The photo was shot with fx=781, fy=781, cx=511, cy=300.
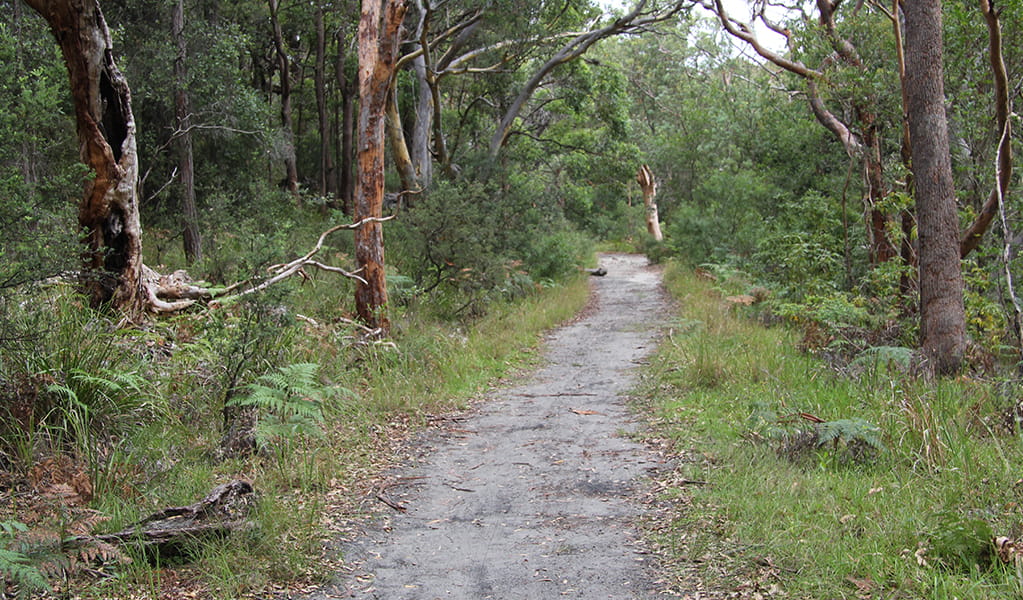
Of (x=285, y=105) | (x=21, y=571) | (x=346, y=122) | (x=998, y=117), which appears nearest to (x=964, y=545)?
(x=21, y=571)

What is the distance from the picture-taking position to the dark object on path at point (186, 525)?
418 cm

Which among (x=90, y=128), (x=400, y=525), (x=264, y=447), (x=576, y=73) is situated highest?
(x=576, y=73)

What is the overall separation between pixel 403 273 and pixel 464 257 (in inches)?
43.0

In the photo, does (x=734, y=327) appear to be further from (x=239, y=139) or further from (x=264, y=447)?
(x=239, y=139)

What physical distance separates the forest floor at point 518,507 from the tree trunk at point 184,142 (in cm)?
730

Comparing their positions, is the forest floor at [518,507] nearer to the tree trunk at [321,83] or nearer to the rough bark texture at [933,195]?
the rough bark texture at [933,195]

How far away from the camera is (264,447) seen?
5809 mm

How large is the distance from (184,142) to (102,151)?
23.2 ft

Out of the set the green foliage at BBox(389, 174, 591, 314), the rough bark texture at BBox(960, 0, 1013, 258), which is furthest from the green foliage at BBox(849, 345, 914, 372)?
the green foliage at BBox(389, 174, 591, 314)

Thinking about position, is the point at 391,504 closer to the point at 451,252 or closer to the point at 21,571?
the point at 21,571

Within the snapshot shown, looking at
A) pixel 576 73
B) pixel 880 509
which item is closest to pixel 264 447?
pixel 880 509

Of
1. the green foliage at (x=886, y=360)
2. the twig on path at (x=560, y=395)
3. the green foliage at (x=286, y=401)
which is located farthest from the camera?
the twig on path at (x=560, y=395)

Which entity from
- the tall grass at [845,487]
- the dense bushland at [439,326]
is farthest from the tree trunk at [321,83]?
the tall grass at [845,487]

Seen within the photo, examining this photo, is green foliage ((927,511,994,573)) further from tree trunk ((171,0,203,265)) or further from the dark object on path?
tree trunk ((171,0,203,265))
